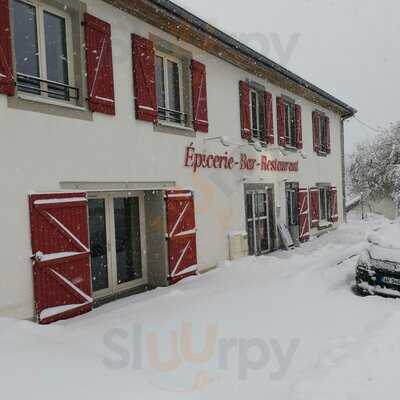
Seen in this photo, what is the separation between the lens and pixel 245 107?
1164cm

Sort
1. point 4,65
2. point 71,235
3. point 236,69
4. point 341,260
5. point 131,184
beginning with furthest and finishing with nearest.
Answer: point 236,69
point 341,260
point 131,184
point 71,235
point 4,65

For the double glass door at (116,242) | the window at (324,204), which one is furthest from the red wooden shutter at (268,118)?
the window at (324,204)

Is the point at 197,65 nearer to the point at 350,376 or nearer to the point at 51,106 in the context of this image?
the point at 51,106

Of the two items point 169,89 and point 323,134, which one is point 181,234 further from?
point 323,134

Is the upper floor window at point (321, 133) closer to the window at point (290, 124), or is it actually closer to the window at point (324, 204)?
the window at point (324, 204)

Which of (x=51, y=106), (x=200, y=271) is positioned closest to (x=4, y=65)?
(x=51, y=106)

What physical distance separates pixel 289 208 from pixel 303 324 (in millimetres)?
9133

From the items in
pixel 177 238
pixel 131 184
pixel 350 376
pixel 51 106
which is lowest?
pixel 350 376

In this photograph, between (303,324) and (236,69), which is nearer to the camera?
(303,324)

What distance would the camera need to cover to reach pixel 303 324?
6.03m

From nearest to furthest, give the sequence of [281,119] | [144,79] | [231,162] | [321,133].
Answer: [144,79] < [231,162] < [281,119] < [321,133]

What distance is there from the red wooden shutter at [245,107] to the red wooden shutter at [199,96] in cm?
180

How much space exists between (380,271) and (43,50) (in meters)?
6.58

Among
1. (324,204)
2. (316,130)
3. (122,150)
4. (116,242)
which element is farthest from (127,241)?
(324,204)
